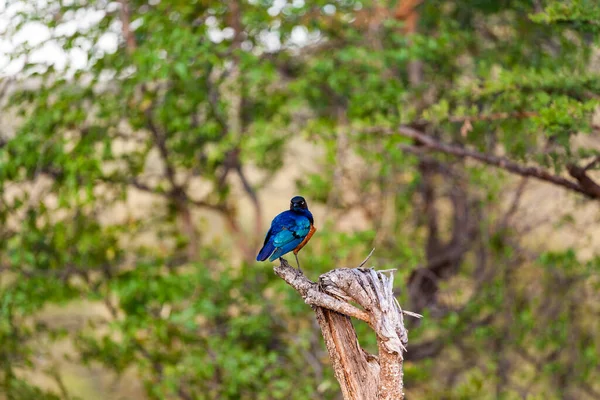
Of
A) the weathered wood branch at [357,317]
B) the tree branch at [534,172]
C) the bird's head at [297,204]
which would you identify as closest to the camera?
the weathered wood branch at [357,317]

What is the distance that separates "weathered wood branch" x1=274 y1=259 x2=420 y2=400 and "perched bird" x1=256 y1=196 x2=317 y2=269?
113 mm

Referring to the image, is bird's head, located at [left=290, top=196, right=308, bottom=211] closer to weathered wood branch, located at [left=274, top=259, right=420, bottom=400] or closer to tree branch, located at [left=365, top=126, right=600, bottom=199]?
weathered wood branch, located at [left=274, top=259, right=420, bottom=400]

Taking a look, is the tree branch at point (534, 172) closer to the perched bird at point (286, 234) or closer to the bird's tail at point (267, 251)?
the perched bird at point (286, 234)

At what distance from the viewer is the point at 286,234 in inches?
143

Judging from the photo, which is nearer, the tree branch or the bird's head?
the bird's head

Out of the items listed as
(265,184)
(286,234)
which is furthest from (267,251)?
(265,184)

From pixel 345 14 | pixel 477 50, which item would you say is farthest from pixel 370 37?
pixel 477 50

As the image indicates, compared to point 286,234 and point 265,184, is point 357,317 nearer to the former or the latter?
point 286,234

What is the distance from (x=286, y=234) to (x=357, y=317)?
51cm

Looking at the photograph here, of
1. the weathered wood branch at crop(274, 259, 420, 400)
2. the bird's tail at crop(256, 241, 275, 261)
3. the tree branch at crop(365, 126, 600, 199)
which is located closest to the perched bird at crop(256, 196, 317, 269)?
the bird's tail at crop(256, 241, 275, 261)

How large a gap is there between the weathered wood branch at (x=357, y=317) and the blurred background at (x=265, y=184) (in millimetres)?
2391

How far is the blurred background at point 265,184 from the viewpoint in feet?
24.5

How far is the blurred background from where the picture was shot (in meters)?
7.48

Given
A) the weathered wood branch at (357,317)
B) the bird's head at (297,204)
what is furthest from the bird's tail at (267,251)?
the bird's head at (297,204)
